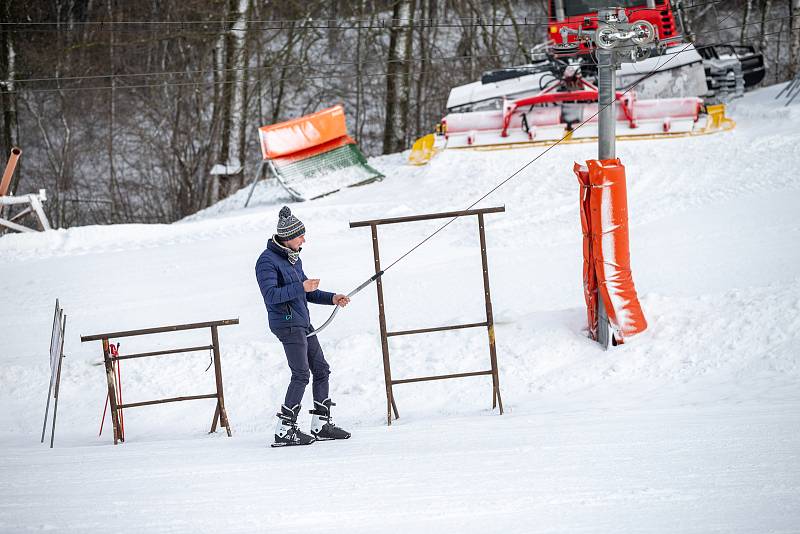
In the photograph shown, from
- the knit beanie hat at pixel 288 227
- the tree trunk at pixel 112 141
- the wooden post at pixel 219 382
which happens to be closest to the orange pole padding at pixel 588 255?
the knit beanie hat at pixel 288 227

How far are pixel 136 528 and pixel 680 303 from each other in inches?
218

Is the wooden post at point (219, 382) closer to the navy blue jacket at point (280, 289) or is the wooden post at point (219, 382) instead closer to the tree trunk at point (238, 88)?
the navy blue jacket at point (280, 289)

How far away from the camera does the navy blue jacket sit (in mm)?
5988

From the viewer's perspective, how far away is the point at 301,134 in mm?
16328

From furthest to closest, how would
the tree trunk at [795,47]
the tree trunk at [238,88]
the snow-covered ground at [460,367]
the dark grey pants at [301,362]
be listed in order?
1. the tree trunk at [238,88]
2. the tree trunk at [795,47]
3. the dark grey pants at [301,362]
4. the snow-covered ground at [460,367]

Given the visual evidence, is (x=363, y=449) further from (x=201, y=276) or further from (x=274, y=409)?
(x=201, y=276)

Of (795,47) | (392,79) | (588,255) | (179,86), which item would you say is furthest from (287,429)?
(179,86)

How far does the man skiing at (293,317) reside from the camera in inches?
237

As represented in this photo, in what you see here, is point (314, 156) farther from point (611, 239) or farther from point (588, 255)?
point (611, 239)

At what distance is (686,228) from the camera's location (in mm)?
11086

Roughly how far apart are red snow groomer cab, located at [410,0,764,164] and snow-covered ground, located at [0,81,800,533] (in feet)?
1.94

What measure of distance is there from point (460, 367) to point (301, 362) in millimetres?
2458

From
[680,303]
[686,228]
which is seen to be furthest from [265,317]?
[686,228]

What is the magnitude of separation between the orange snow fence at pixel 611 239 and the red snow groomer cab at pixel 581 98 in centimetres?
662
